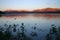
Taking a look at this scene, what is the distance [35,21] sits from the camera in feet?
8.63

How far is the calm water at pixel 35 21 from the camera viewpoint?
8.54 feet

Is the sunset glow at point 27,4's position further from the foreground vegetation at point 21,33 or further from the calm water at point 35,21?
the foreground vegetation at point 21,33

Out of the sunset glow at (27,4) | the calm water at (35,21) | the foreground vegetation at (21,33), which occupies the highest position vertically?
the sunset glow at (27,4)

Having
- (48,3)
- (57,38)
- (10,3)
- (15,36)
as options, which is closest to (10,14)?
(10,3)

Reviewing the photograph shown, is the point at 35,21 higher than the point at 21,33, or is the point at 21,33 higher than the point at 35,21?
the point at 35,21

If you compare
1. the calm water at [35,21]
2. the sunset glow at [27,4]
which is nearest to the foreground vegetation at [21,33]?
the calm water at [35,21]

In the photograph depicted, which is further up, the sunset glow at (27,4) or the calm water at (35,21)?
the sunset glow at (27,4)

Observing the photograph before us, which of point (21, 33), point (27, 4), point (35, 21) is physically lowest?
point (21, 33)

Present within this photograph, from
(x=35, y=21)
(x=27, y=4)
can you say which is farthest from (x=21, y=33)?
(x=27, y=4)

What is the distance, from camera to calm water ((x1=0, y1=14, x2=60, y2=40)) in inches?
103

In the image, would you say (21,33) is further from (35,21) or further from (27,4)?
(27,4)

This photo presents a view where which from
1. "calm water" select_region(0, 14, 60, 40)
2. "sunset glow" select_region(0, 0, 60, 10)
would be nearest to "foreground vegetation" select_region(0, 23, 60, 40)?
"calm water" select_region(0, 14, 60, 40)

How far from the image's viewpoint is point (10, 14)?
104 inches

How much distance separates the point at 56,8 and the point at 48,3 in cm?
15
